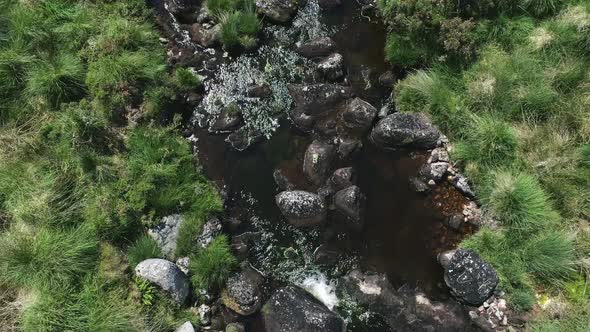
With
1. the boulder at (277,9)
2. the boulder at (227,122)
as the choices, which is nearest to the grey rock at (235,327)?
the boulder at (227,122)

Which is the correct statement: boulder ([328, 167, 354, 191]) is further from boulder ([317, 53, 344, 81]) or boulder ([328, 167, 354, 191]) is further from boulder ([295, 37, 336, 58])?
boulder ([295, 37, 336, 58])

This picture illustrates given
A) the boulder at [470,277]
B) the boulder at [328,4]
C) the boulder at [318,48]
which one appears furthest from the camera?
the boulder at [328,4]

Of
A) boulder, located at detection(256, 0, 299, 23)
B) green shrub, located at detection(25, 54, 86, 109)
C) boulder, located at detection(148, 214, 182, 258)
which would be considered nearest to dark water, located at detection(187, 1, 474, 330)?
boulder, located at detection(148, 214, 182, 258)

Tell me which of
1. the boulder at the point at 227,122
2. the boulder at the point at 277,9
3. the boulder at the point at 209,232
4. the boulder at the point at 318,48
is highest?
the boulder at the point at 277,9

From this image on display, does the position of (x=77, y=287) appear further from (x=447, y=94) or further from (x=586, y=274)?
(x=586, y=274)

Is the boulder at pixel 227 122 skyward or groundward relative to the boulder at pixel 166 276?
skyward

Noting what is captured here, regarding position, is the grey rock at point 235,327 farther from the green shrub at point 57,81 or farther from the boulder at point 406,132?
the green shrub at point 57,81

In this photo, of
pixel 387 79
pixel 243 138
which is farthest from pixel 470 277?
pixel 243 138
